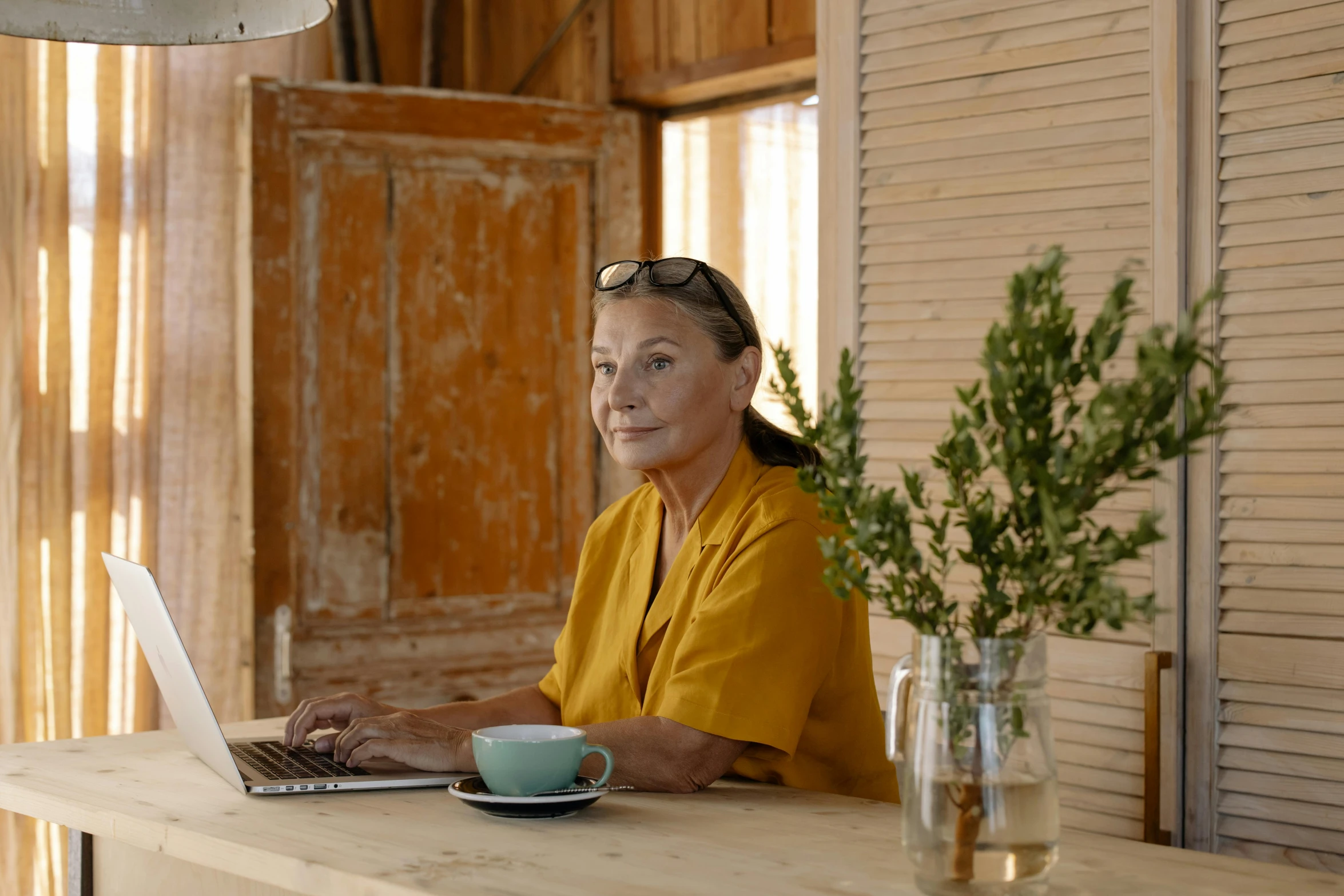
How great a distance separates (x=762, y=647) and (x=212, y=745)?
2.02ft

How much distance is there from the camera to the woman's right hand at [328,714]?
173 centimetres

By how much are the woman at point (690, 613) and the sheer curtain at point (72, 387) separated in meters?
1.61

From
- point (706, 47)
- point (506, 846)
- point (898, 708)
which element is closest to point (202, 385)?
point (706, 47)

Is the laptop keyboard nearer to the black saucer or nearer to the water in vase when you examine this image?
the black saucer

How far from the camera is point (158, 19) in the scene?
174 centimetres

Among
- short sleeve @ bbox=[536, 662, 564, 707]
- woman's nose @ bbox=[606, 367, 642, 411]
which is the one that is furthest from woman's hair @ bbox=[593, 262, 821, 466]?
short sleeve @ bbox=[536, 662, 564, 707]

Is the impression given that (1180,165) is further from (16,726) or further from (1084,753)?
(16,726)

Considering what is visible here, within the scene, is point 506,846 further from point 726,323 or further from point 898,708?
point 726,323

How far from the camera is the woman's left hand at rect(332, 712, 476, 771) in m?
1.55

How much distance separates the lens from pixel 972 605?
111cm

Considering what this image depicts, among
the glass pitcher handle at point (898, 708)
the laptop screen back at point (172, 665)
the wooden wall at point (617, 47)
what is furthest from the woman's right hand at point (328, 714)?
the wooden wall at point (617, 47)

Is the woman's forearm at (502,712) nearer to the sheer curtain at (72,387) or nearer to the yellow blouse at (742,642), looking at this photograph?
the yellow blouse at (742,642)

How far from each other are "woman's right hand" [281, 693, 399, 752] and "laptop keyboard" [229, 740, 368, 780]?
0.02 metres

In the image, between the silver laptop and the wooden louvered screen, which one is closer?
the silver laptop
